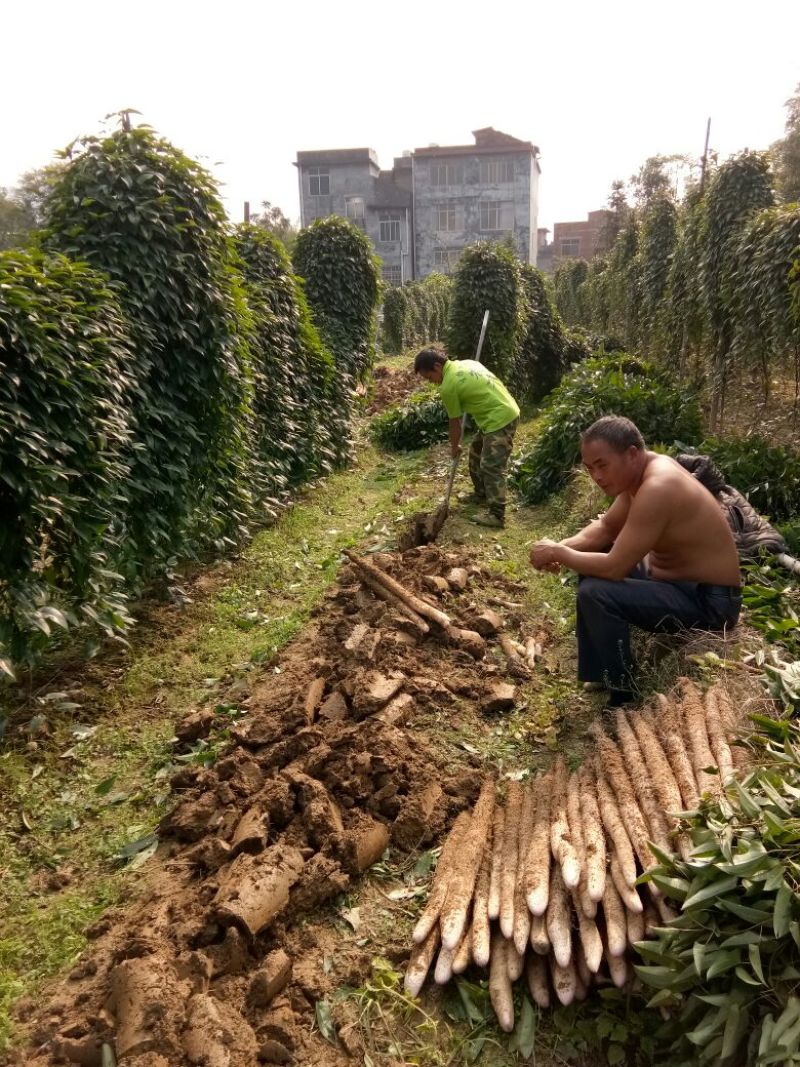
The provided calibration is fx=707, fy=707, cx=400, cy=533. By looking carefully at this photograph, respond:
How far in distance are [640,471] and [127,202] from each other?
159 inches

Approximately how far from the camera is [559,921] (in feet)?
7.60

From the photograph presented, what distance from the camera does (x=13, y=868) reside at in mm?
3225

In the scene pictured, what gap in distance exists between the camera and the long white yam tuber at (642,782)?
2463 millimetres

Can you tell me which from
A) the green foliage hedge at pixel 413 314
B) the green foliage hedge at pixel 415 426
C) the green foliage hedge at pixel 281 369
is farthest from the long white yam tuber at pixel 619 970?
the green foliage hedge at pixel 413 314

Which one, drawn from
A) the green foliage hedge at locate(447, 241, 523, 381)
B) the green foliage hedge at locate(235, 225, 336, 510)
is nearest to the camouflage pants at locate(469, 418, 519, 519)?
the green foliage hedge at locate(235, 225, 336, 510)

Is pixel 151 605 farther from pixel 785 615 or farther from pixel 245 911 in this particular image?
pixel 785 615

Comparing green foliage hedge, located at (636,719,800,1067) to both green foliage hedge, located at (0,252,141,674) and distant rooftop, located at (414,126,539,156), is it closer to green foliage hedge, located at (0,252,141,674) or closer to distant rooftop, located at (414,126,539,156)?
green foliage hedge, located at (0,252,141,674)

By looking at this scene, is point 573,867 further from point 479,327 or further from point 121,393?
point 479,327

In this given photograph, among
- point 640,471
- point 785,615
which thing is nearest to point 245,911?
point 640,471

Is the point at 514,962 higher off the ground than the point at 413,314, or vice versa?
the point at 413,314

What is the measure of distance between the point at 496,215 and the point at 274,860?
54.6 meters

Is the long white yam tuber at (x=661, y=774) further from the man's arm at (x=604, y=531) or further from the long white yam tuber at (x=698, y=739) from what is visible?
the man's arm at (x=604, y=531)

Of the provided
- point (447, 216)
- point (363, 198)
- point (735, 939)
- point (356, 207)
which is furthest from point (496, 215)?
point (735, 939)

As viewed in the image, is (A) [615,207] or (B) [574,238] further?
(B) [574,238]
